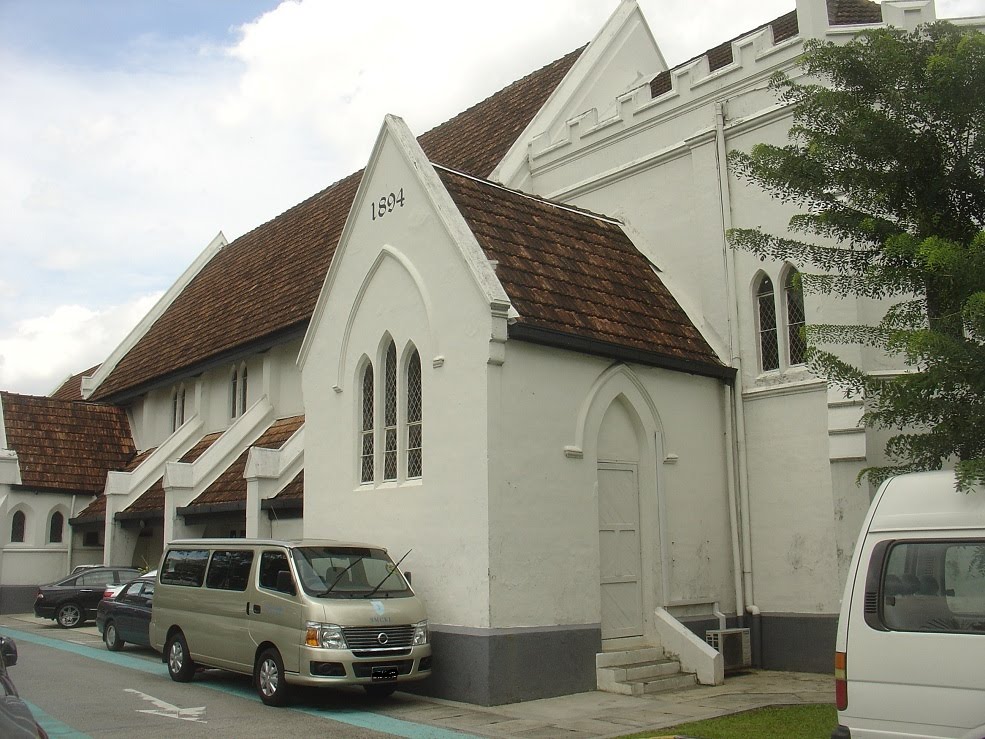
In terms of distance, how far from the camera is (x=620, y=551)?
13.7 m

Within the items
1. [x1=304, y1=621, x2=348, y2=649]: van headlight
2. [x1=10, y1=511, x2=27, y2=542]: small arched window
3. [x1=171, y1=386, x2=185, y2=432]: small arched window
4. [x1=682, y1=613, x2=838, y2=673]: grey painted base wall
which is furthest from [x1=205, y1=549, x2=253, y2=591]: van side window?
[x1=10, y1=511, x2=27, y2=542]: small arched window

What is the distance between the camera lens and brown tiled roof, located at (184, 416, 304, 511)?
20516 millimetres

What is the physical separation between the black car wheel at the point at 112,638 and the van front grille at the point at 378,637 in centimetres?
852

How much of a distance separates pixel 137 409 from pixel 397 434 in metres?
18.3

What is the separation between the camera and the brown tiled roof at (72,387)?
1426 inches

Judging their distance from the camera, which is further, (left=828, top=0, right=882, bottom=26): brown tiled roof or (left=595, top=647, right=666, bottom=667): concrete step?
(left=828, top=0, right=882, bottom=26): brown tiled roof

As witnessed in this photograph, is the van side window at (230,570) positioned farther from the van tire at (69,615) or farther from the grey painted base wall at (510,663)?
the van tire at (69,615)

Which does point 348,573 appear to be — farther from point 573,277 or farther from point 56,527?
point 56,527

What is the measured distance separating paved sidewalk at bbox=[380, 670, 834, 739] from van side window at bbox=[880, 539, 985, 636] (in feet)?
12.3

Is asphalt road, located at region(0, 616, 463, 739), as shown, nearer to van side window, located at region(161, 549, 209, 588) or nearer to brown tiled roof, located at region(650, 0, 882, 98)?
van side window, located at region(161, 549, 209, 588)

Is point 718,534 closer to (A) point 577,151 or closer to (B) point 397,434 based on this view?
(B) point 397,434

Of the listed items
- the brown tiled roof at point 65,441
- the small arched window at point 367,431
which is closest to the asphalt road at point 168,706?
the small arched window at point 367,431

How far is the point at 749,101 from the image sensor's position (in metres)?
15.7

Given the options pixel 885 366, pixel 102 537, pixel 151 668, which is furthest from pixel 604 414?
pixel 102 537
